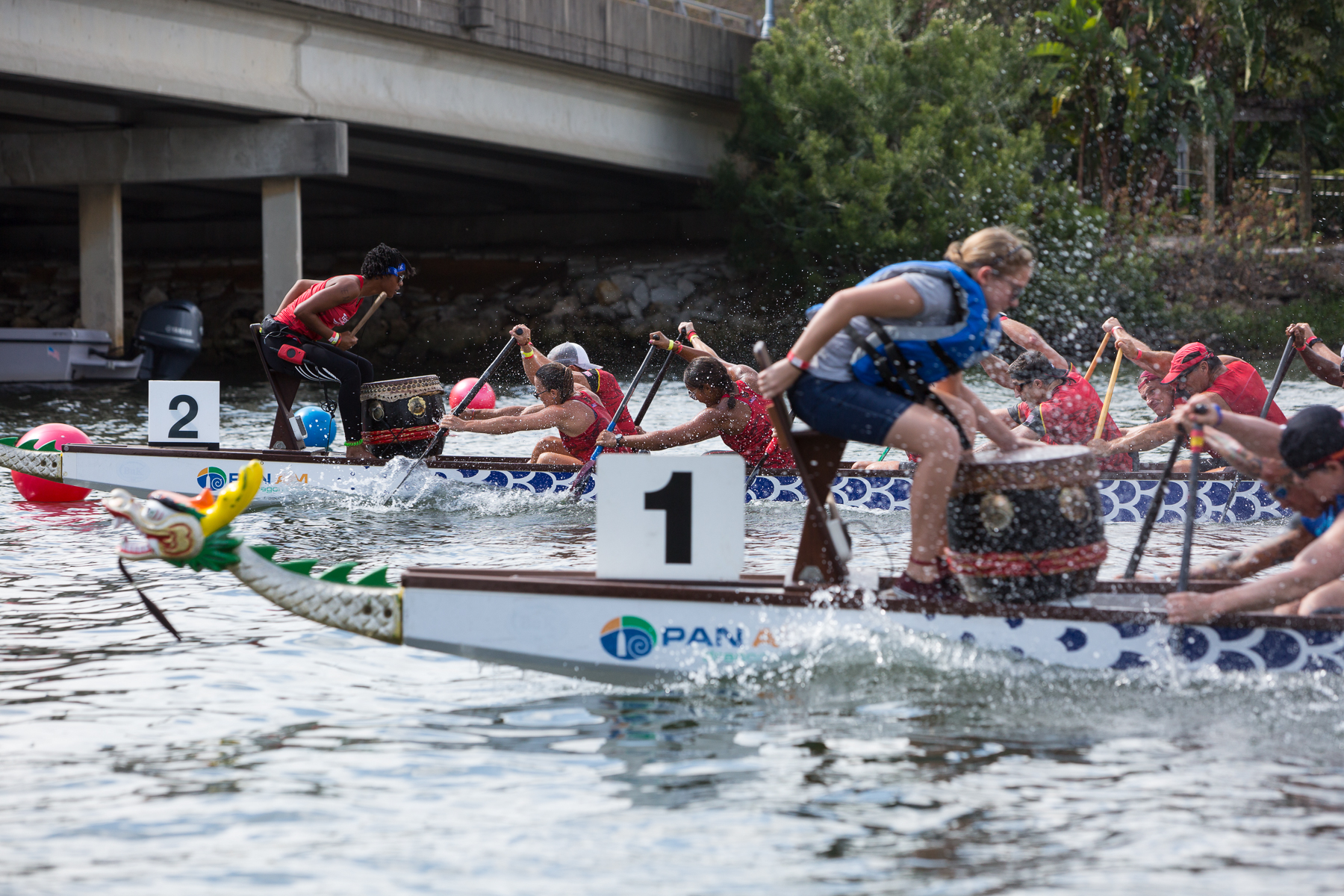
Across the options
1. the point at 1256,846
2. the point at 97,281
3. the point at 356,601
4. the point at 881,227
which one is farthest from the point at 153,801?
the point at 881,227

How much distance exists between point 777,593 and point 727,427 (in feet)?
15.9

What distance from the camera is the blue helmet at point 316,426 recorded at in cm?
1153

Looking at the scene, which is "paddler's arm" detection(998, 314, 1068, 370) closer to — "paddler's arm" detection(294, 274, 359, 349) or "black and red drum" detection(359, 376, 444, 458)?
"black and red drum" detection(359, 376, 444, 458)

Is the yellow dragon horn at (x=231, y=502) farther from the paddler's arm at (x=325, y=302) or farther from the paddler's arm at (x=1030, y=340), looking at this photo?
the paddler's arm at (x=1030, y=340)

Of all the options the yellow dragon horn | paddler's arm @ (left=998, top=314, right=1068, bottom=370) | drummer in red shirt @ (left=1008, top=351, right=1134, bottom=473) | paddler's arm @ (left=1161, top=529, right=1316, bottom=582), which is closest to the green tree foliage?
paddler's arm @ (left=998, top=314, right=1068, bottom=370)

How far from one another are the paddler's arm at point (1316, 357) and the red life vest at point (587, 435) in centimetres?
474

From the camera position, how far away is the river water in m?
3.89

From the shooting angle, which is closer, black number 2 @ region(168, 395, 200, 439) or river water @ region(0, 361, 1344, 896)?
river water @ region(0, 361, 1344, 896)

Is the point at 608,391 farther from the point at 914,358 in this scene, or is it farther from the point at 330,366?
the point at 914,358

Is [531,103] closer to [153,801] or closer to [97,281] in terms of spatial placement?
[97,281]

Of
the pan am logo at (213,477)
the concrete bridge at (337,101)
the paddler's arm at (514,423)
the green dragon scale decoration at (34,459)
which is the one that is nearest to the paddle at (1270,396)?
the paddler's arm at (514,423)

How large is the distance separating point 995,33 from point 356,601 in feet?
79.6

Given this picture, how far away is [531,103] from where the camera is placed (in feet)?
79.9

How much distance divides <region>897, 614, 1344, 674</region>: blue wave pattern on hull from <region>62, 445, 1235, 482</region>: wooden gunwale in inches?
196
